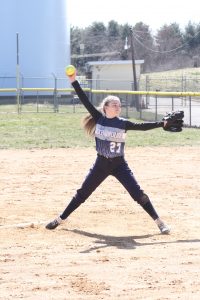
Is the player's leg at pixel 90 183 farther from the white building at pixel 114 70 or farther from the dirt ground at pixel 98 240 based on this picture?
the white building at pixel 114 70

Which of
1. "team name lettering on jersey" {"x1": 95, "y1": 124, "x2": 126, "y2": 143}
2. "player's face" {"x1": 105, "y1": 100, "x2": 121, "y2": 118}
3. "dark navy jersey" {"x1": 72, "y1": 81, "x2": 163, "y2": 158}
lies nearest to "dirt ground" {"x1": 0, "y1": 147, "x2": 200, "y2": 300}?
"dark navy jersey" {"x1": 72, "y1": 81, "x2": 163, "y2": 158}

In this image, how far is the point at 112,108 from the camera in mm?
7496

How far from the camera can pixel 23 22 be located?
51.1 meters

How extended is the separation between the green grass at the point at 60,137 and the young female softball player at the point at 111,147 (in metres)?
10.5

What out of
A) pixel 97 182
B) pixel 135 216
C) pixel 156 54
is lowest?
pixel 135 216

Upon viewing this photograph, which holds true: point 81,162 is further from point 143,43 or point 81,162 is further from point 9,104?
point 143,43

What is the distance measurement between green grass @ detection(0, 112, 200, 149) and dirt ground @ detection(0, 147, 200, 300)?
5422 mm

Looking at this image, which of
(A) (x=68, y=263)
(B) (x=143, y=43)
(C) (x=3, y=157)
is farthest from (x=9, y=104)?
(B) (x=143, y=43)

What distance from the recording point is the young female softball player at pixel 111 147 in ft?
24.8

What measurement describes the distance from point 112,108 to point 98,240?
4.96 ft

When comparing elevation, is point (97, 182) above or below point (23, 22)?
below

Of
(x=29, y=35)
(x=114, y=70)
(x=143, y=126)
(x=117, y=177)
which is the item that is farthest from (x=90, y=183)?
(x=114, y=70)

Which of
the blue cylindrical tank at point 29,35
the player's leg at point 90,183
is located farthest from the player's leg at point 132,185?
the blue cylindrical tank at point 29,35

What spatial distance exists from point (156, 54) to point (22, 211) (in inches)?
3197
